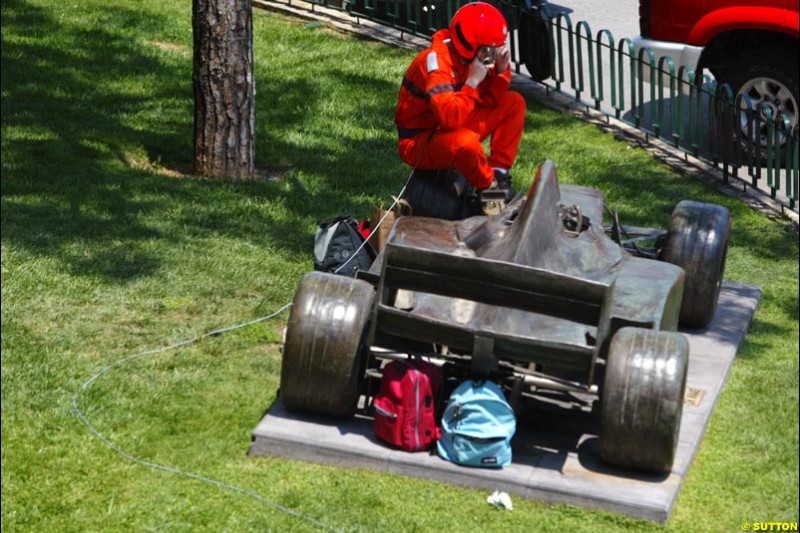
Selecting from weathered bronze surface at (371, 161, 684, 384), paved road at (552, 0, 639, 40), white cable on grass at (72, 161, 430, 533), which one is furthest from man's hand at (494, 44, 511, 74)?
paved road at (552, 0, 639, 40)

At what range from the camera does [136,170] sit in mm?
10414

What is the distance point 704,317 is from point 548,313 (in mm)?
2125

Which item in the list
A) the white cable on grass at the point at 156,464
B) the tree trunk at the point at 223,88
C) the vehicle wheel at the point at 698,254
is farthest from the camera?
the tree trunk at the point at 223,88

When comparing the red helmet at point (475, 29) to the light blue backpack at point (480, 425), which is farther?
the red helmet at point (475, 29)

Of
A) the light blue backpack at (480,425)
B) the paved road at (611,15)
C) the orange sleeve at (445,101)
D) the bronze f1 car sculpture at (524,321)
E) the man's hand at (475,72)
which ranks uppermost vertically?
the paved road at (611,15)

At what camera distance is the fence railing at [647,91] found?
10.8 m

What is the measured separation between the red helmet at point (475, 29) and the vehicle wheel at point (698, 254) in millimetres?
1505

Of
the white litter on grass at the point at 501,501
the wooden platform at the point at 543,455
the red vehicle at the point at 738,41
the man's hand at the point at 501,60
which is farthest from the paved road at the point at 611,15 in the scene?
the white litter on grass at the point at 501,501

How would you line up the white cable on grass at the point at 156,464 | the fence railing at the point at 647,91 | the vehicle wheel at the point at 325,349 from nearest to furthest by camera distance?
the white cable on grass at the point at 156,464 < the vehicle wheel at the point at 325,349 < the fence railing at the point at 647,91

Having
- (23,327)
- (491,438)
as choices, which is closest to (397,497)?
(491,438)

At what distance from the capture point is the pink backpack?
21.0 feet

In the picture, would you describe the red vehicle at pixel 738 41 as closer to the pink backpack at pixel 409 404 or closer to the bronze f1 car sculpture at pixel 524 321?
the bronze f1 car sculpture at pixel 524 321

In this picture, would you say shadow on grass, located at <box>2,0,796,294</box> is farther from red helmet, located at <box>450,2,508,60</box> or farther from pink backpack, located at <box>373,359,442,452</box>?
pink backpack, located at <box>373,359,442,452</box>

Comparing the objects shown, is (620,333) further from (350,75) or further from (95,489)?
(350,75)
